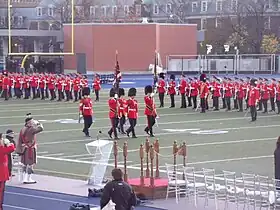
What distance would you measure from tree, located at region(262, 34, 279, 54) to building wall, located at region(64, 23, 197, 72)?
10.4 m

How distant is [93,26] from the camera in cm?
6881

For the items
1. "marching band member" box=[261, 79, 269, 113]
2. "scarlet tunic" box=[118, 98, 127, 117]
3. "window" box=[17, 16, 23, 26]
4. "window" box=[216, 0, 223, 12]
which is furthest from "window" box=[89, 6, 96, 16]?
"scarlet tunic" box=[118, 98, 127, 117]

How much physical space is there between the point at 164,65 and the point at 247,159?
164 feet

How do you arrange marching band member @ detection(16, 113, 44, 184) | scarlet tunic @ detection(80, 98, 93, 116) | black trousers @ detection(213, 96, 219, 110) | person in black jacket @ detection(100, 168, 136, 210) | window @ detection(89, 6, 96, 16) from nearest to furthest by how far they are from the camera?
person in black jacket @ detection(100, 168, 136, 210)
marching band member @ detection(16, 113, 44, 184)
scarlet tunic @ detection(80, 98, 93, 116)
black trousers @ detection(213, 96, 219, 110)
window @ detection(89, 6, 96, 16)

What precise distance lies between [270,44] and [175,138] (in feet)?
178

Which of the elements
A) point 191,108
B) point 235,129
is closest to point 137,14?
point 191,108

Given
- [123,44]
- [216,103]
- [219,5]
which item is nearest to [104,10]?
[219,5]

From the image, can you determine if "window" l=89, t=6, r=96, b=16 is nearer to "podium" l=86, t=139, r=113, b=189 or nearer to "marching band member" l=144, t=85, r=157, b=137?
"marching band member" l=144, t=85, r=157, b=137

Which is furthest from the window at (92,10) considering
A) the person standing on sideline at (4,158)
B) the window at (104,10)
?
the person standing on sideline at (4,158)

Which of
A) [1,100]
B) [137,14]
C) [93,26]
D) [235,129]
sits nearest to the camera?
[235,129]

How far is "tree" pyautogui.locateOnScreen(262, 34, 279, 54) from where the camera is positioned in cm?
7800

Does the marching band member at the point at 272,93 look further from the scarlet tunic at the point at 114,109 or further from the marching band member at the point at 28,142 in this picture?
the marching band member at the point at 28,142

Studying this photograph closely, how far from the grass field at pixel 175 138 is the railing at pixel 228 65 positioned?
94.8ft

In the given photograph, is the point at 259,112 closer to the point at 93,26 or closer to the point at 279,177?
the point at 279,177
